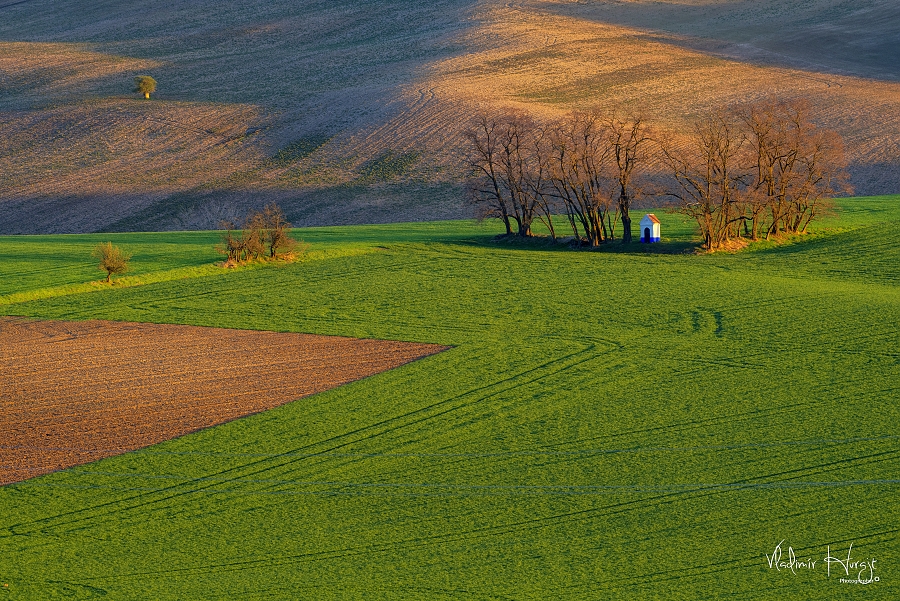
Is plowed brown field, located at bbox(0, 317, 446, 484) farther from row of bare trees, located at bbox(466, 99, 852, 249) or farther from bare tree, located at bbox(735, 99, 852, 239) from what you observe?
bare tree, located at bbox(735, 99, 852, 239)

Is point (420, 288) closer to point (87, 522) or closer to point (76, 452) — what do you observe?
point (76, 452)

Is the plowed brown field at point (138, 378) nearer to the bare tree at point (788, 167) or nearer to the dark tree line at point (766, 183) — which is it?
the dark tree line at point (766, 183)

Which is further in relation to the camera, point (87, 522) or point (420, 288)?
point (420, 288)

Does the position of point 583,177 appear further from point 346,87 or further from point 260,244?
point 346,87

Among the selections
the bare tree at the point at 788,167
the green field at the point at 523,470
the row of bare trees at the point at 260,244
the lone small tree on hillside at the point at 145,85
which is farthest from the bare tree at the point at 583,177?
the lone small tree on hillside at the point at 145,85

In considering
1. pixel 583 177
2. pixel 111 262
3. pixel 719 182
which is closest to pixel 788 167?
pixel 719 182

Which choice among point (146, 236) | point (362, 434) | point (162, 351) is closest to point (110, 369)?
point (162, 351)
